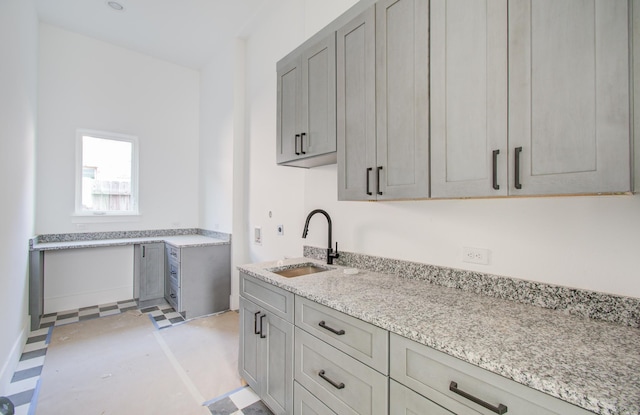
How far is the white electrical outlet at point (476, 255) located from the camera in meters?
1.40

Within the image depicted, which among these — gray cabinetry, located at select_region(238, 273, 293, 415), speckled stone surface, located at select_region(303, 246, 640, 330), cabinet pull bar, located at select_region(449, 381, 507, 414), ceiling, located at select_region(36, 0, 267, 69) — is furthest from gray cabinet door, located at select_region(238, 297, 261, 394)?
ceiling, located at select_region(36, 0, 267, 69)

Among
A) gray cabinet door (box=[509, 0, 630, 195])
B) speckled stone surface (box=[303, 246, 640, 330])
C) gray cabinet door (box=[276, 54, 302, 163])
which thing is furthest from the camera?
gray cabinet door (box=[276, 54, 302, 163])

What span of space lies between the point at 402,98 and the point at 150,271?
145 inches

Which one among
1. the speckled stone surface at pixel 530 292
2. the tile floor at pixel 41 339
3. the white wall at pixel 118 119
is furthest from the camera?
the white wall at pixel 118 119

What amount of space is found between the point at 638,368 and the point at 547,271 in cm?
51

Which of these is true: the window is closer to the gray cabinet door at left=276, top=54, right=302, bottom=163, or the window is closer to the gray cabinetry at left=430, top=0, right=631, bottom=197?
the gray cabinet door at left=276, top=54, right=302, bottom=163

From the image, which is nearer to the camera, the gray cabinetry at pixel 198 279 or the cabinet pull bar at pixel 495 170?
the cabinet pull bar at pixel 495 170

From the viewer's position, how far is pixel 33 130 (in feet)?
10.00

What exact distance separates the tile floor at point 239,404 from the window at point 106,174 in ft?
10.2

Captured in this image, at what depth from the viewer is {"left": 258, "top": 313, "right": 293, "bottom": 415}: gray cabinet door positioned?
1.56m

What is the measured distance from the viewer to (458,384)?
88cm

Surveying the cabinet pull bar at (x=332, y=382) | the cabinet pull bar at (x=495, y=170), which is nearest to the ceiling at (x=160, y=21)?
the cabinet pull bar at (x=495, y=170)

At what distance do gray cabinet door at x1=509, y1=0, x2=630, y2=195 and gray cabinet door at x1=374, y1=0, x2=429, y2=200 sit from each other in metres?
0.36

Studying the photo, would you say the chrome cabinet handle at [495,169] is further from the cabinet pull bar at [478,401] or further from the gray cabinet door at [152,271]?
the gray cabinet door at [152,271]
